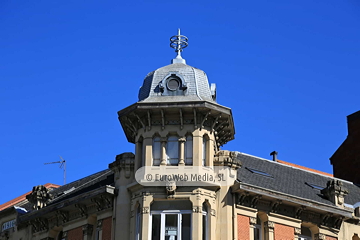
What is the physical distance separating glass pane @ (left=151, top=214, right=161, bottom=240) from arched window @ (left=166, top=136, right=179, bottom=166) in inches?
108

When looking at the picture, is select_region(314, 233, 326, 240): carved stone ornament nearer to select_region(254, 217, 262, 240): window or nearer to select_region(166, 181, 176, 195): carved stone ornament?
select_region(254, 217, 262, 240): window

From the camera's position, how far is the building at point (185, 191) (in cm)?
4191

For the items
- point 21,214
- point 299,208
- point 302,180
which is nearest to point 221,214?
point 299,208

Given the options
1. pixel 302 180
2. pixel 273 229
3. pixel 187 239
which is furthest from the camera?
pixel 302 180

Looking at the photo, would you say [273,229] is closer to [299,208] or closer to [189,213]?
[299,208]

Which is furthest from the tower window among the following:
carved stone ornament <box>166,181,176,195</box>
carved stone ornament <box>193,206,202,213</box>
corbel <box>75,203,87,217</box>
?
corbel <box>75,203,87,217</box>

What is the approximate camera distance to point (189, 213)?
4166cm

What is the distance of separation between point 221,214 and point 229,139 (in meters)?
5.22

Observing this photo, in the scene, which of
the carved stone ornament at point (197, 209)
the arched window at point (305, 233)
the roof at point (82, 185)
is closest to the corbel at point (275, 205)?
the arched window at point (305, 233)

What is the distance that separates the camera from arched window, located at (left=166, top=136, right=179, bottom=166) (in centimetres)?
4278

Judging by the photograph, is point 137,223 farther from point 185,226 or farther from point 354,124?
point 354,124

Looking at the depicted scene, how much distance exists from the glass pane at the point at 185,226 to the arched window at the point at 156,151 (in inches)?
120

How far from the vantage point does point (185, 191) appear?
4194cm

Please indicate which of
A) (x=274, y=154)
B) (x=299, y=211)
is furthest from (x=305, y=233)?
(x=274, y=154)
